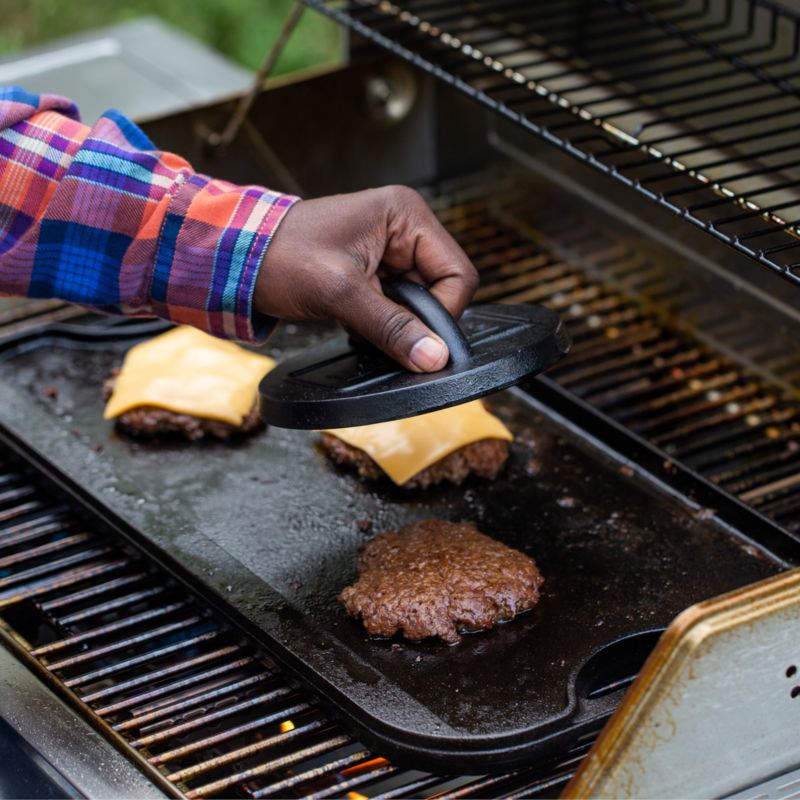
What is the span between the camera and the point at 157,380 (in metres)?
2.86

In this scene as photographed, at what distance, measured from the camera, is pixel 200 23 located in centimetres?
797

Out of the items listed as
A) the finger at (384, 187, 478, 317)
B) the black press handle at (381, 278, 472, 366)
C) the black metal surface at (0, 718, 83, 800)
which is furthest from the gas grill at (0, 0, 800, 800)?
the black press handle at (381, 278, 472, 366)

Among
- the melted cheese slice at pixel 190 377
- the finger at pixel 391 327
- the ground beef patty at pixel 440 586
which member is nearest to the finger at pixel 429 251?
the finger at pixel 391 327

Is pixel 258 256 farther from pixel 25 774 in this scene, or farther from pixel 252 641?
pixel 25 774

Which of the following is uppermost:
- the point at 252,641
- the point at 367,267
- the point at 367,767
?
the point at 367,267

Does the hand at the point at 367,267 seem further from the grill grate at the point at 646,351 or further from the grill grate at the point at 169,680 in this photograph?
the grill grate at the point at 646,351

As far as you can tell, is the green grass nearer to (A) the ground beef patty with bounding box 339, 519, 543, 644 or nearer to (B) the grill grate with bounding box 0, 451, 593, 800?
(B) the grill grate with bounding box 0, 451, 593, 800

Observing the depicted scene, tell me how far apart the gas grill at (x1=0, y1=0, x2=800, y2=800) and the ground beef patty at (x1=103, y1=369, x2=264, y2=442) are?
0.14 ft

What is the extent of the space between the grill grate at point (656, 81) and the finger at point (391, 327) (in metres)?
0.45

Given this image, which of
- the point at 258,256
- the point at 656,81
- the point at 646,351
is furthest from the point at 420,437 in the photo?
the point at 656,81

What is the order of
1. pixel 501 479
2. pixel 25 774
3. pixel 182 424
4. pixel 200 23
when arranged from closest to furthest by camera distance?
pixel 25 774
pixel 501 479
pixel 182 424
pixel 200 23

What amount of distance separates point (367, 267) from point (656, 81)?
4.50 feet

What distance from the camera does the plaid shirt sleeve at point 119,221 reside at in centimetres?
232

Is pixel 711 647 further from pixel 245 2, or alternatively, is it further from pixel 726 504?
pixel 245 2
